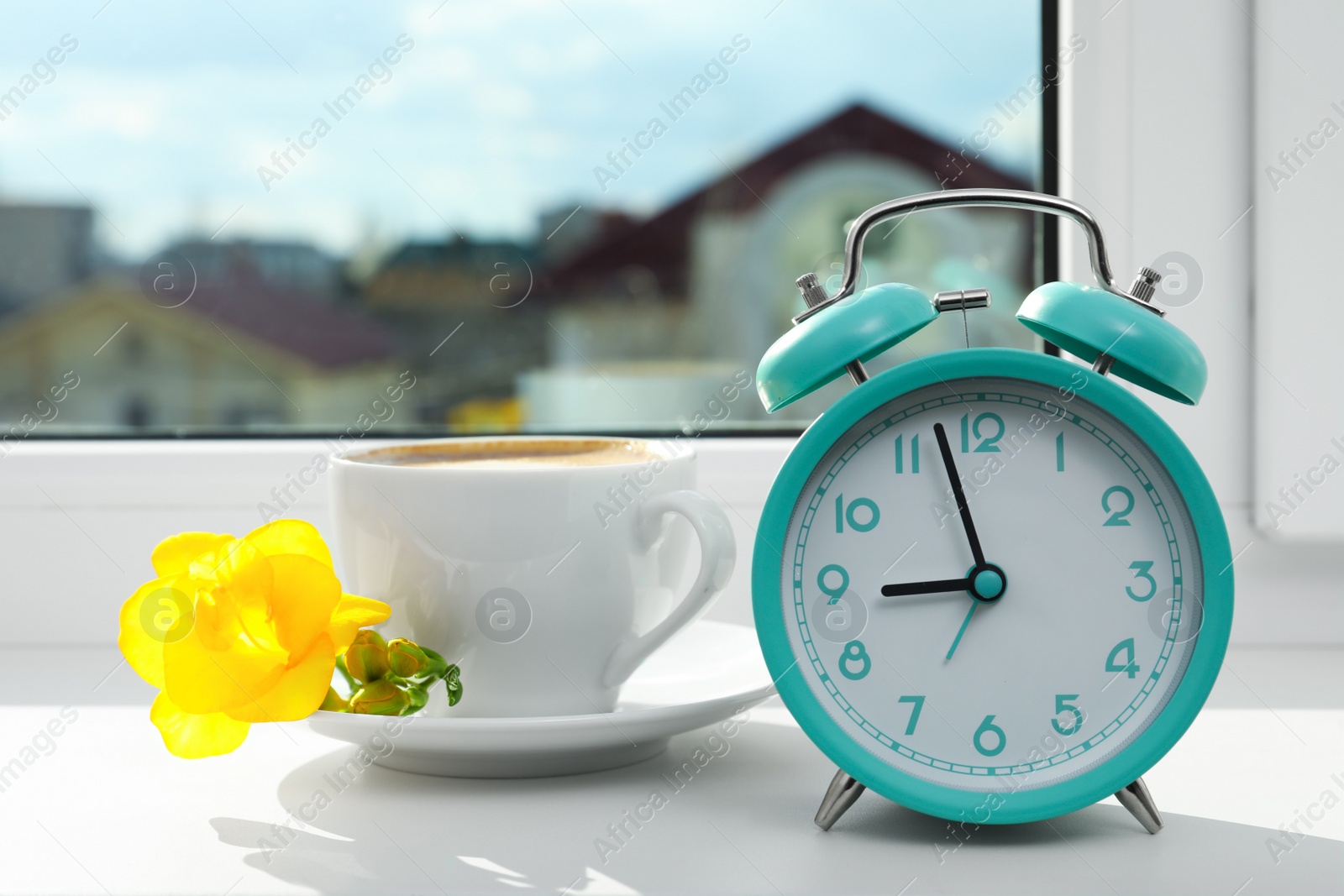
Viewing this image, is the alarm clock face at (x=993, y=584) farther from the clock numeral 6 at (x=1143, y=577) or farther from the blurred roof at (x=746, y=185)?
the blurred roof at (x=746, y=185)

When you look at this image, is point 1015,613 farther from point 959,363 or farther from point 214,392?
point 214,392

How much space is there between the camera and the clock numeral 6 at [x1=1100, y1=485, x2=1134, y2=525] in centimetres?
55

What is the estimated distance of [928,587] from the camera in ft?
1.80

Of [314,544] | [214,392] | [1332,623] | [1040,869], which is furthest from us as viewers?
[214,392]

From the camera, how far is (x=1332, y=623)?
0.93 m

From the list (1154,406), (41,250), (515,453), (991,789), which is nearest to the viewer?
(991,789)

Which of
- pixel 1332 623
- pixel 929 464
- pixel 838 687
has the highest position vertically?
pixel 929 464

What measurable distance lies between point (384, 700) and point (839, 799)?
245 mm

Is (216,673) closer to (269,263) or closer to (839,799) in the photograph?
(839,799)

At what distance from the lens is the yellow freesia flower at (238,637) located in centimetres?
56

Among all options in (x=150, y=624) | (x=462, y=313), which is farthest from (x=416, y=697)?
(x=462, y=313)

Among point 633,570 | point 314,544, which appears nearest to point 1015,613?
point 633,570

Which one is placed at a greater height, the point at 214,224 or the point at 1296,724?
the point at 214,224

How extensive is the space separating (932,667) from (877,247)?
26.3 inches
